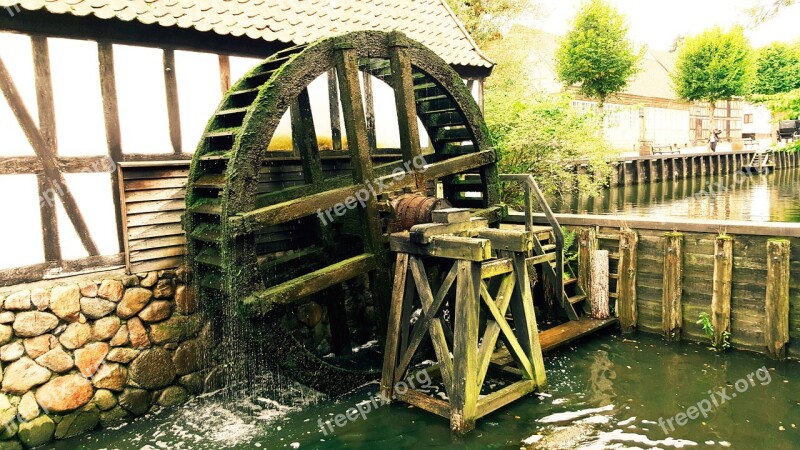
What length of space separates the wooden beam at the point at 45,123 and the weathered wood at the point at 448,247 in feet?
10.2

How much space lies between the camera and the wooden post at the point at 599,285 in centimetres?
786

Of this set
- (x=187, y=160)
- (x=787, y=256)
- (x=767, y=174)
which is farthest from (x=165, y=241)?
(x=767, y=174)

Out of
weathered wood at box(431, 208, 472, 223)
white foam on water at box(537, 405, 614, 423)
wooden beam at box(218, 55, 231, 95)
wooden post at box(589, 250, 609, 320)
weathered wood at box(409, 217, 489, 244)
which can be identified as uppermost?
wooden beam at box(218, 55, 231, 95)

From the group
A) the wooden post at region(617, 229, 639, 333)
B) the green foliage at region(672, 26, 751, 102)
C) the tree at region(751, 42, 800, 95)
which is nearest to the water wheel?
the wooden post at region(617, 229, 639, 333)

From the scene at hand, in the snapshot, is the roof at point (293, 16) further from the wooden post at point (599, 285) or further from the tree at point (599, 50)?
the tree at point (599, 50)

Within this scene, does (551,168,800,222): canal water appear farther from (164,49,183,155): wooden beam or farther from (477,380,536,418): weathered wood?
(164,49,183,155): wooden beam

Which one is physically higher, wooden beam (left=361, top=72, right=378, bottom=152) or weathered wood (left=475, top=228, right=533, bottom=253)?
wooden beam (left=361, top=72, right=378, bottom=152)

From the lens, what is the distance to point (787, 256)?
6.45 meters

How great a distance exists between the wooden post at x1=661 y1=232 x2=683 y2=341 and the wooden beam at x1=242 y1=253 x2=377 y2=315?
3694mm

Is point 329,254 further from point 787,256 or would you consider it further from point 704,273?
point 787,256

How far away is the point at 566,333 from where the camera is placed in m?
7.38

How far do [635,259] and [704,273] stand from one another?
32.3 inches

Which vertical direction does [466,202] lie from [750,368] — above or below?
above

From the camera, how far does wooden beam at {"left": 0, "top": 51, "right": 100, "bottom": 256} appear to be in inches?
204
